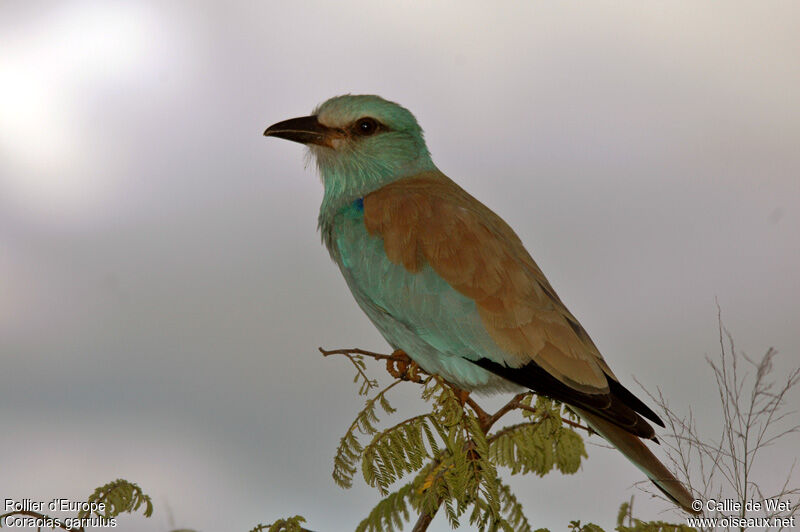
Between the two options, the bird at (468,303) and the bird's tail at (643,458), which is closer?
the bird's tail at (643,458)

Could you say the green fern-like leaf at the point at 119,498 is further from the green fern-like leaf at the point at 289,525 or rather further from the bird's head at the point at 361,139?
the bird's head at the point at 361,139

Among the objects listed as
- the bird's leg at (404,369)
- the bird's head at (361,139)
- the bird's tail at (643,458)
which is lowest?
the bird's tail at (643,458)

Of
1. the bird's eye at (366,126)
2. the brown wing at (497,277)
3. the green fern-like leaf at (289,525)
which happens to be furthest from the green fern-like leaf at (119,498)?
the bird's eye at (366,126)

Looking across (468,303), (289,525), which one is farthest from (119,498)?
(468,303)

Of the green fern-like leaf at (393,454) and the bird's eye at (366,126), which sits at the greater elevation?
the bird's eye at (366,126)

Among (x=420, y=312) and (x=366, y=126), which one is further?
(x=366, y=126)

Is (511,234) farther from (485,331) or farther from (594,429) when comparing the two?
(594,429)

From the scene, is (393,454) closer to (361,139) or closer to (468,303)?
(468,303)
